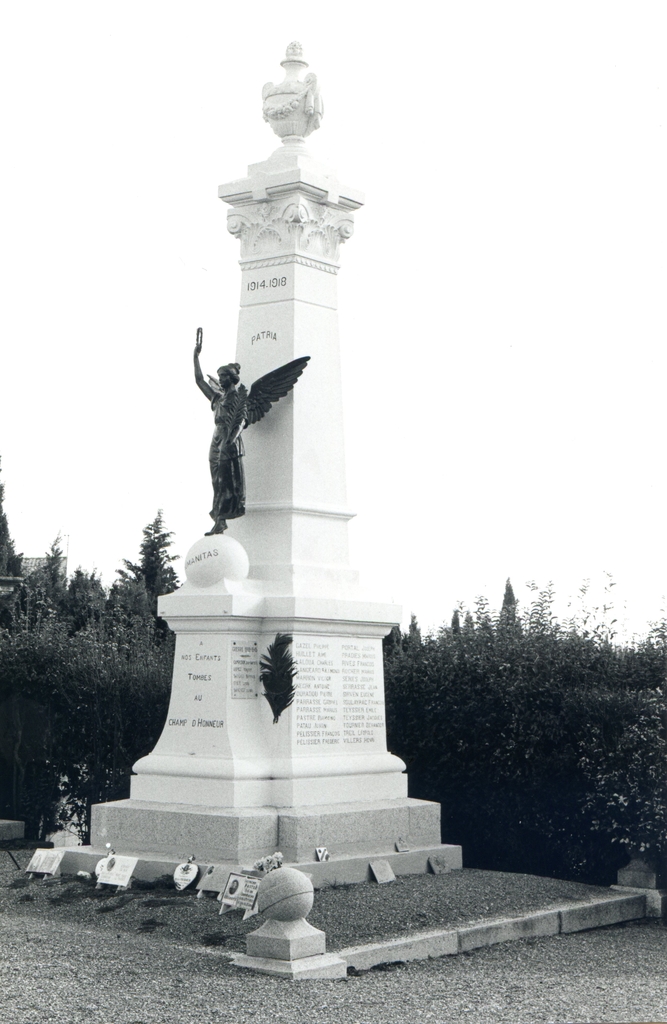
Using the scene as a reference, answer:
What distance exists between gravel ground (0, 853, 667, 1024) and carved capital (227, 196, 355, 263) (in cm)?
591

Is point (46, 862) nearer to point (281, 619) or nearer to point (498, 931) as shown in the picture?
point (281, 619)

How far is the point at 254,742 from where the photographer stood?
11.7 m

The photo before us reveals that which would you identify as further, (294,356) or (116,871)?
(294,356)

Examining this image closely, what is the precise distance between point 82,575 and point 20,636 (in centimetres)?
782

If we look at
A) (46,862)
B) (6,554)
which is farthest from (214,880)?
(6,554)

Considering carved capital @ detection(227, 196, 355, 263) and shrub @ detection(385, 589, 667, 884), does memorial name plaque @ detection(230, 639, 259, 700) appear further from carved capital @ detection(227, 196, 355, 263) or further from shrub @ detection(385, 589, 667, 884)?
carved capital @ detection(227, 196, 355, 263)

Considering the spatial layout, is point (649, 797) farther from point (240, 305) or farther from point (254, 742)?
point (240, 305)

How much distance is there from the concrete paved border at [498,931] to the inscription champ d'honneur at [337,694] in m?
2.53

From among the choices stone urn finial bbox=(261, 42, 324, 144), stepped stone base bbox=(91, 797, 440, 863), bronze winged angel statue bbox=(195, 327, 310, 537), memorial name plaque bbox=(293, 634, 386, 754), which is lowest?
stepped stone base bbox=(91, 797, 440, 863)

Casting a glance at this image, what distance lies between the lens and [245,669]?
1179 cm

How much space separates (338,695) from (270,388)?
9.48ft

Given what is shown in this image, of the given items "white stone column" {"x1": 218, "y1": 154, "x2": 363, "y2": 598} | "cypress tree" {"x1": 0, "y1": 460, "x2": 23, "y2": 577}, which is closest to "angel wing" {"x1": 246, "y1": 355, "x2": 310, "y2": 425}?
"white stone column" {"x1": 218, "y1": 154, "x2": 363, "y2": 598}

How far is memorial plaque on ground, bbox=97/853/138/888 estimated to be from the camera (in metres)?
10.6

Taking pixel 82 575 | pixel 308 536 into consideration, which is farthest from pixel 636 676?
pixel 82 575
